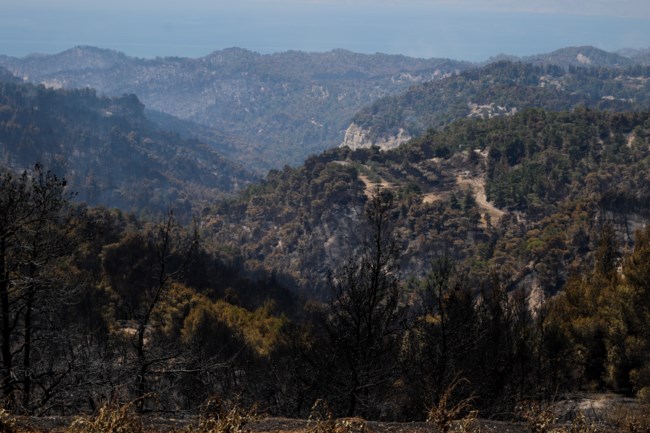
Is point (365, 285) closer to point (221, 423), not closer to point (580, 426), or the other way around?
point (580, 426)

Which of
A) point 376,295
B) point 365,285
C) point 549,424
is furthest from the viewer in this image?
point 365,285

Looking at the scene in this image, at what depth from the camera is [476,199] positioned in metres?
105

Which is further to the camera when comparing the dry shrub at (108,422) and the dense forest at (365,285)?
the dense forest at (365,285)

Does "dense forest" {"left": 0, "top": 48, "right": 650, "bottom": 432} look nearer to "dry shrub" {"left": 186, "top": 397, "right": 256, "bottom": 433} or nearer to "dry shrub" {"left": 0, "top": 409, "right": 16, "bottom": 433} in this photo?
"dry shrub" {"left": 186, "top": 397, "right": 256, "bottom": 433}

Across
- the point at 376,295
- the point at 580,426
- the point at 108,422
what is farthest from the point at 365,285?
the point at 108,422

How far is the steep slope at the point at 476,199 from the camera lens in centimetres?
7500

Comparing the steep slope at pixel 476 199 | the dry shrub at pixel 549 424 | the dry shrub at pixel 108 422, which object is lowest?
the steep slope at pixel 476 199

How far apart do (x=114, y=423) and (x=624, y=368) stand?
24.2 m

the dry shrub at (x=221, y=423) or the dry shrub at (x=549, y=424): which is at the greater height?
the dry shrub at (x=221, y=423)

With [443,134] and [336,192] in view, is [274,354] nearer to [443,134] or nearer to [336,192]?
[336,192]

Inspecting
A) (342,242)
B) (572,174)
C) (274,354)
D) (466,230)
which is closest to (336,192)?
(342,242)

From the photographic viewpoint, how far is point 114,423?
18.2ft

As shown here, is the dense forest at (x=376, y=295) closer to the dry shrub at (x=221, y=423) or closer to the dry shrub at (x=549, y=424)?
the dry shrub at (x=221, y=423)

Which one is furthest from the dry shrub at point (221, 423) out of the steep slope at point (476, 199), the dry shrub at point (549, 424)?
the steep slope at point (476, 199)
